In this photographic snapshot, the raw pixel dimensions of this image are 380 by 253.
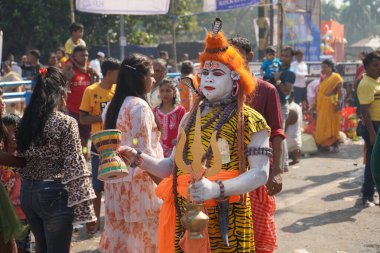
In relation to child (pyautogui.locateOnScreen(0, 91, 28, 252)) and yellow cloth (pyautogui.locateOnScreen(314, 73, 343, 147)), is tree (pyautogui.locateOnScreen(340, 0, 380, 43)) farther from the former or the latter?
child (pyautogui.locateOnScreen(0, 91, 28, 252))

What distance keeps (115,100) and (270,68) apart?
463 cm

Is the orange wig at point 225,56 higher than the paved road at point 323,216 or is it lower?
higher

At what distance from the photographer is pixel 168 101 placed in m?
6.53

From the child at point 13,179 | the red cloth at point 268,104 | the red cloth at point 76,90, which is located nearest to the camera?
the red cloth at point 268,104

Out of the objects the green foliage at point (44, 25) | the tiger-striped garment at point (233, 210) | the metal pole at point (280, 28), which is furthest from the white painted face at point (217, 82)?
the green foliage at point (44, 25)

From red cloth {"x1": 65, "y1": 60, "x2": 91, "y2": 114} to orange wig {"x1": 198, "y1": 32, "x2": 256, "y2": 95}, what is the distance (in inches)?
185

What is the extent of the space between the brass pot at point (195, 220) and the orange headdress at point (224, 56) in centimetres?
81

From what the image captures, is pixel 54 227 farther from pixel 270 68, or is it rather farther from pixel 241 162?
pixel 270 68

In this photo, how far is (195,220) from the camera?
3.19 metres

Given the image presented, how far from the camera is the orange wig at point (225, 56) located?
143 inches

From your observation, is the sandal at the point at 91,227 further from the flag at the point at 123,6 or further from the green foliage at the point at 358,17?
the green foliage at the point at 358,17

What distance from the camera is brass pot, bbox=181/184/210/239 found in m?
3.19

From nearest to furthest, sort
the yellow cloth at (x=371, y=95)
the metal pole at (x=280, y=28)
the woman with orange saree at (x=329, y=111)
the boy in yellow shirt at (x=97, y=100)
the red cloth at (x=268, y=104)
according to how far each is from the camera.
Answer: the red cloth at (x=268, y=104)
the boy in yellow shirt at (x=97, y=100)
the yellow cloth at (x=371, y=95)
the woman with orange saree at (x=329, y=111)
the metal pole at (x=280, y=28)

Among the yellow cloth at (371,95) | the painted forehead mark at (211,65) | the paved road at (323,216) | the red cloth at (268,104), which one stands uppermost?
the painted forehead mark at (211,65)
